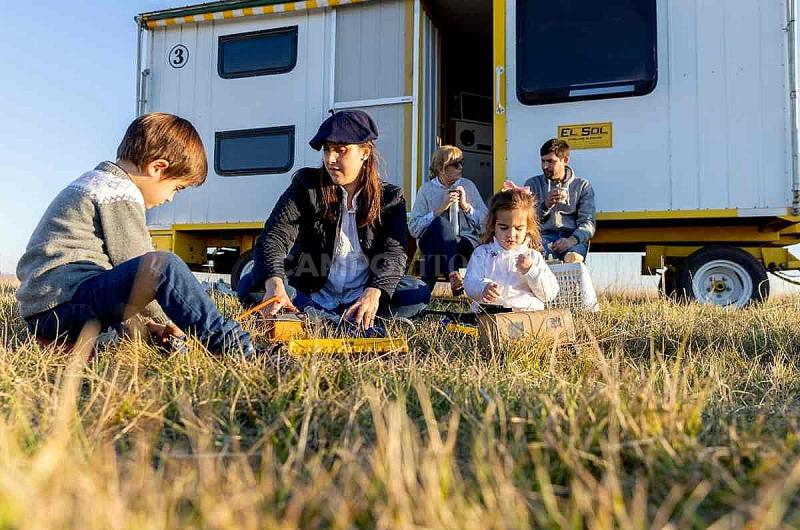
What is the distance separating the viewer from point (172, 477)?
890 mm

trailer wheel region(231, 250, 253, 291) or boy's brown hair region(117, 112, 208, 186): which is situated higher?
boy's brown hair region(117, 112, 208, 186)

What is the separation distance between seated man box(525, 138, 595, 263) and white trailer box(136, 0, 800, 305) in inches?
13.4

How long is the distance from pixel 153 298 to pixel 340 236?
1.31 meters

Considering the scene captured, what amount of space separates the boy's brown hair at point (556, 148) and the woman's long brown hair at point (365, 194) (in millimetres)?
1745

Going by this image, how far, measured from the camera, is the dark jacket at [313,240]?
2945 mm

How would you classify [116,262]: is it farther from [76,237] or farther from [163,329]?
[163,329]

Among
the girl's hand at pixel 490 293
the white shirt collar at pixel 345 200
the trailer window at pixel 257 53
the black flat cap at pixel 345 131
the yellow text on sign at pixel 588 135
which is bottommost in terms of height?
the girl's hand at pixel 490 293

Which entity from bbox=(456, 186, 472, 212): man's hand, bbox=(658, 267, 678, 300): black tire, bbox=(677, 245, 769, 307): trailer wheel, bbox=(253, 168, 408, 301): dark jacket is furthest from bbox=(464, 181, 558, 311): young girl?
bbox=(658, 267, 678, 300): black tire

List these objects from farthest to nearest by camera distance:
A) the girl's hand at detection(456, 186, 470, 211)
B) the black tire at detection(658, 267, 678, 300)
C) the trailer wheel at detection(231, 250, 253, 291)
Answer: the trailer wheel at detection(231, 250, 253, 291) < the black tire at detection(658, 267, 678, 300) < the girl's hand at detection(456, 186, 470, 211)

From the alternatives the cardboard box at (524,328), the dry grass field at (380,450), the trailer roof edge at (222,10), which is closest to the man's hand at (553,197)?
the cardboard box at (524,328)

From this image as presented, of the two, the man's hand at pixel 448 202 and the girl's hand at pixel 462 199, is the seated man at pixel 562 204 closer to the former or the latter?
the girl's hand at pixel 462 199

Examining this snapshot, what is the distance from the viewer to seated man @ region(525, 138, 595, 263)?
4418mm

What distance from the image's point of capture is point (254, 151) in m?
5.87

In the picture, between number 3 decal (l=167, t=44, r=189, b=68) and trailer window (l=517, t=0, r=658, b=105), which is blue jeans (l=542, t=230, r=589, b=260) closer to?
trailer window (l=517, t=0, r=658, b=105)
